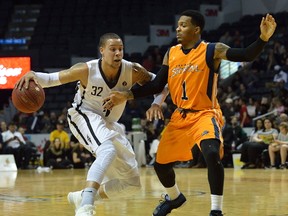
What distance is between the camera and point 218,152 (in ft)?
17.2

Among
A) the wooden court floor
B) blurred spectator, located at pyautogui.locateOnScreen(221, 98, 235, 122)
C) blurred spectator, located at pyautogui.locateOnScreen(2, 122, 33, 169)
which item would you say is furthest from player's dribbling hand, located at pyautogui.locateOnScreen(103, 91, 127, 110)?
blurred spectator, located at pyautogui.locateOnScreen(2, 122, 33, 169)

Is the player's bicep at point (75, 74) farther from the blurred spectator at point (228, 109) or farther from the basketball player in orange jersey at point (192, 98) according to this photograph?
the blurred spectator at point (228, 109)

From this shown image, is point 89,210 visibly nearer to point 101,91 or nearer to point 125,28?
point 101,91

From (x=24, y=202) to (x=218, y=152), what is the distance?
2963 mm

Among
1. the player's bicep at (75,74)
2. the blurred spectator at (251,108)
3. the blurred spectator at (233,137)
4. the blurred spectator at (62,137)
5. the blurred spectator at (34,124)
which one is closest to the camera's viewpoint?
the player's bicep at (75,74)

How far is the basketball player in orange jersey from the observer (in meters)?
5.25

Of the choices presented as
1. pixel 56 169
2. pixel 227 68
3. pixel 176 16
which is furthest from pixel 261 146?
pixel 176 16

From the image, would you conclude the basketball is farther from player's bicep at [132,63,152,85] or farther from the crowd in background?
the crowd in background

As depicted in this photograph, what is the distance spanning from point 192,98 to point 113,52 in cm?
89

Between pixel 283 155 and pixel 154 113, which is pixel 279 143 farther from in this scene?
pixel 154 113

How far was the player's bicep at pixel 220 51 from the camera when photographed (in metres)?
5.47

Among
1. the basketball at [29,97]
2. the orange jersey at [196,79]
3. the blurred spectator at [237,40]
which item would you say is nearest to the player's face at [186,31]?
the orange jersey at [196,79]

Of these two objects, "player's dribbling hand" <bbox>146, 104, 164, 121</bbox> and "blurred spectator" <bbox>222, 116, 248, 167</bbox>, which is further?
"blurred spectator" <bbox>222, 116, 248, 167</bbox>

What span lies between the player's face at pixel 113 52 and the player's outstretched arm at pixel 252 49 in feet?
2.99
